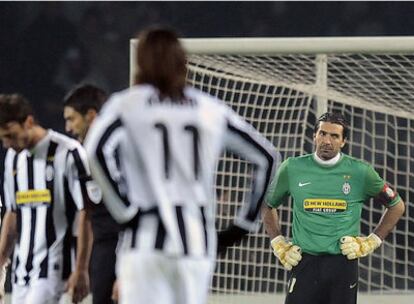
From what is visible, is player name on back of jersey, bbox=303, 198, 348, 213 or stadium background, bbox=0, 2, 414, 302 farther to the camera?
stadium background, bbox=0, 2, 414, 302

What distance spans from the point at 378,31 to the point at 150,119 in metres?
6.57

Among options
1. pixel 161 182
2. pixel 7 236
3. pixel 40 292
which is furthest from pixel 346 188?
pixel 161 182

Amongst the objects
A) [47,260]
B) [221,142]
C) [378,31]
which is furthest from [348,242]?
[378,31]

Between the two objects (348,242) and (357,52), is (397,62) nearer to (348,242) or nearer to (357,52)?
(357,52)

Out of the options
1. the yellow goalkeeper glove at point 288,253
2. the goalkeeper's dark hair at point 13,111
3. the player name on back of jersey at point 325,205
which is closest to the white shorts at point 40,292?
the goalkeeper's dark hair at point 13,111

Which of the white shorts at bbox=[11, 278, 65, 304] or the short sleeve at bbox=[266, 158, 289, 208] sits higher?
the short sleeve at bbox=[266, 158, 289, 208]

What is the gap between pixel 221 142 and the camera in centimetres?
420

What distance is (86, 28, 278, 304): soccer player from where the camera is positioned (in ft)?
13.3

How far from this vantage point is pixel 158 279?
4023mm

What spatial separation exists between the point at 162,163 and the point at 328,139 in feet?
9.69

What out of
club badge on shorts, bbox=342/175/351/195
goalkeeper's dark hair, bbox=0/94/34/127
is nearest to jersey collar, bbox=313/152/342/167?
club badge on shorts, bbox=342/175/351/195

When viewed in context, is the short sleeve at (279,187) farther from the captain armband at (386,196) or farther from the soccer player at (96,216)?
A: the soccer player at (96,216)

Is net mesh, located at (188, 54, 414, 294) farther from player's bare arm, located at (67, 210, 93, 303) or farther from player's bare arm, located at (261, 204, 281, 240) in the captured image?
player's bare arm, located at (67, 210, 93, 303)

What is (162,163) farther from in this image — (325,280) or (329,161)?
(329,161)
